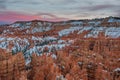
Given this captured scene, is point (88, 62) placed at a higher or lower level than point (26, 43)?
higher

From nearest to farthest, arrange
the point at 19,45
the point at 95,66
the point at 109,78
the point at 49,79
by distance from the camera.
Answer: the point at 49,79
the point at 109,78
the point at 95,66
the point at 19,45

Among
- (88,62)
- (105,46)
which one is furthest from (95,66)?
(105,46)

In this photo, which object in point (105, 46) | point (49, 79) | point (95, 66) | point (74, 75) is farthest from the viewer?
point (105, 46)

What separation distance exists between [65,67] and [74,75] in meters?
9.63

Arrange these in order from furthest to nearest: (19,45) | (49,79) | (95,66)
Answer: (19,45), (95,66), (49,79)

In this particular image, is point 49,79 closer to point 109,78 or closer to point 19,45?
point 109,78

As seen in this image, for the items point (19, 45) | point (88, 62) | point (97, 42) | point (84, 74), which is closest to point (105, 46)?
point (97, 42)

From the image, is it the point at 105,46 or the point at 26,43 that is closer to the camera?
the point at 105,46

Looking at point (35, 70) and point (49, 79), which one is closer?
point (49, 79)

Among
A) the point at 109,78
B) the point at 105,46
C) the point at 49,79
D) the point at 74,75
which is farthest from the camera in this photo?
the point at 105,46

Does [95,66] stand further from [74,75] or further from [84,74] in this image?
[74,75]

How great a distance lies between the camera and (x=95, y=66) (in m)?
61.4

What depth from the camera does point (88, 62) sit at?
6500 centimetres

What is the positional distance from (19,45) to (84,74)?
13523 centimetres
